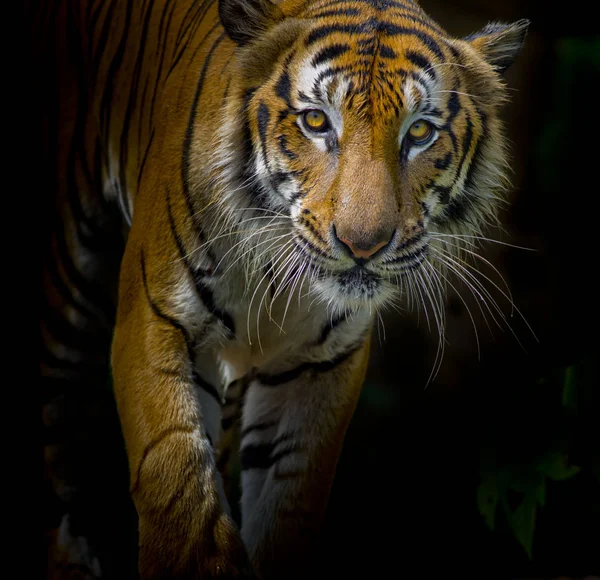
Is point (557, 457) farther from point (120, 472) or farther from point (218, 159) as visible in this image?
point (218, 159)

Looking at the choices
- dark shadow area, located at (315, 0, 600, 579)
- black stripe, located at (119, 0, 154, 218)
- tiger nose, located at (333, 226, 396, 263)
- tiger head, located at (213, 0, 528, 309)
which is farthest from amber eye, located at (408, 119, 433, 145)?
dark shadow area, located at (315, 0, 600, 579)

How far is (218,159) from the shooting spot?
1.96 m

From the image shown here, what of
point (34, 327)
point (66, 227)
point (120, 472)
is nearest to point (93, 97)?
point (66, 227)

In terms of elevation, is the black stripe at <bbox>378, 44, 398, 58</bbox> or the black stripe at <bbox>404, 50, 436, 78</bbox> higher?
the black stripe at <bbox>378, 44, 398, 58</bbox>

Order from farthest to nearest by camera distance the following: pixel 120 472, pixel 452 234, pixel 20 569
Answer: pixel 120 472
pixel 20 569
pixel 452 234

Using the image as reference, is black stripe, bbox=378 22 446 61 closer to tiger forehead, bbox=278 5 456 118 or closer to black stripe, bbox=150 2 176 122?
tiger forehead, bbox=278 5 456 118

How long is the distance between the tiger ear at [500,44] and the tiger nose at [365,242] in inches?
19.7

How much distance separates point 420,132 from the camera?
1.83 metres

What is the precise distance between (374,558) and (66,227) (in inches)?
75.4

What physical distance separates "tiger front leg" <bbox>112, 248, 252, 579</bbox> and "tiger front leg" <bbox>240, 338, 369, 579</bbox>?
0.30 m

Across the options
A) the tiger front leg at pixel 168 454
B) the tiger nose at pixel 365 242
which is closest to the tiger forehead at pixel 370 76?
the tiger nose at pixel 365 242

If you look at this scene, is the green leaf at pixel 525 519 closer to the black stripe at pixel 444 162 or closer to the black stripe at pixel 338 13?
the black stripe at pixel 444 162

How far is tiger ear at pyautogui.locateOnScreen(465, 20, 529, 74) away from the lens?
6.40ft

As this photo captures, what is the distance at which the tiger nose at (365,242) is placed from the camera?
1.70m
